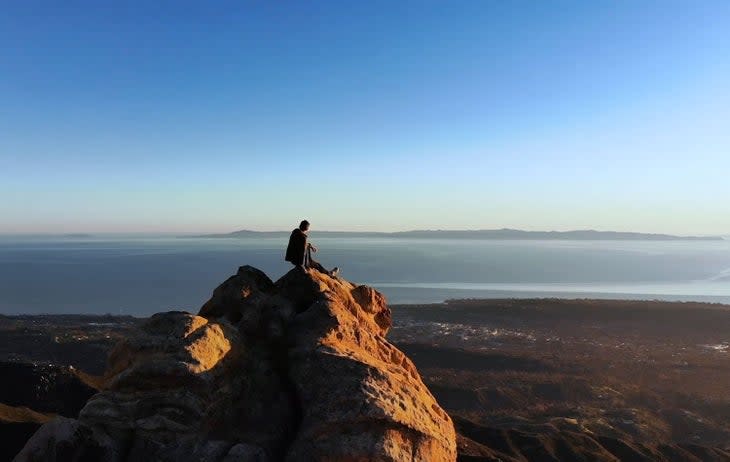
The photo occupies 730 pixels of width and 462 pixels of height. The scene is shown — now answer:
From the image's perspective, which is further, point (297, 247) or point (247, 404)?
point (297, 247)

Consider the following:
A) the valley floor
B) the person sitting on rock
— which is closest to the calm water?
the valley floor

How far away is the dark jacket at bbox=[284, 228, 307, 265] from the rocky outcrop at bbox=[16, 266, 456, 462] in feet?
8.67

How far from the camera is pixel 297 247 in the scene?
1202 cm

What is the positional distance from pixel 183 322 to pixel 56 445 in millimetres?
2265

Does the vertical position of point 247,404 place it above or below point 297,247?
below

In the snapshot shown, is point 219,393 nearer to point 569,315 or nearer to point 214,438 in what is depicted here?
point 214,438

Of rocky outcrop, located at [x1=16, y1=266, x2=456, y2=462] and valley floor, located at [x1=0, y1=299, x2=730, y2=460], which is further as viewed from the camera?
valley floor, located at [x1=0, y1=299, x2=730, y2=460]

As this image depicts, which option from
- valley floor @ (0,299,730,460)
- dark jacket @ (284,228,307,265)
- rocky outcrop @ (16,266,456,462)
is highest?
dark jacket @ (284,228,307,265)

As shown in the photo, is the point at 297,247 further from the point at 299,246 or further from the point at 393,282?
the point at 393,282

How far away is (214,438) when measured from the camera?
7.50 meters

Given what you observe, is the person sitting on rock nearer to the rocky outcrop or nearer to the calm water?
the rocky outcrop

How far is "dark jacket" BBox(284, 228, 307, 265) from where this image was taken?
11976mm

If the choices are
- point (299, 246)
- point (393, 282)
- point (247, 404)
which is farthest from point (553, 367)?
point (393, 282)

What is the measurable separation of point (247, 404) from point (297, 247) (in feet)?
14.6
